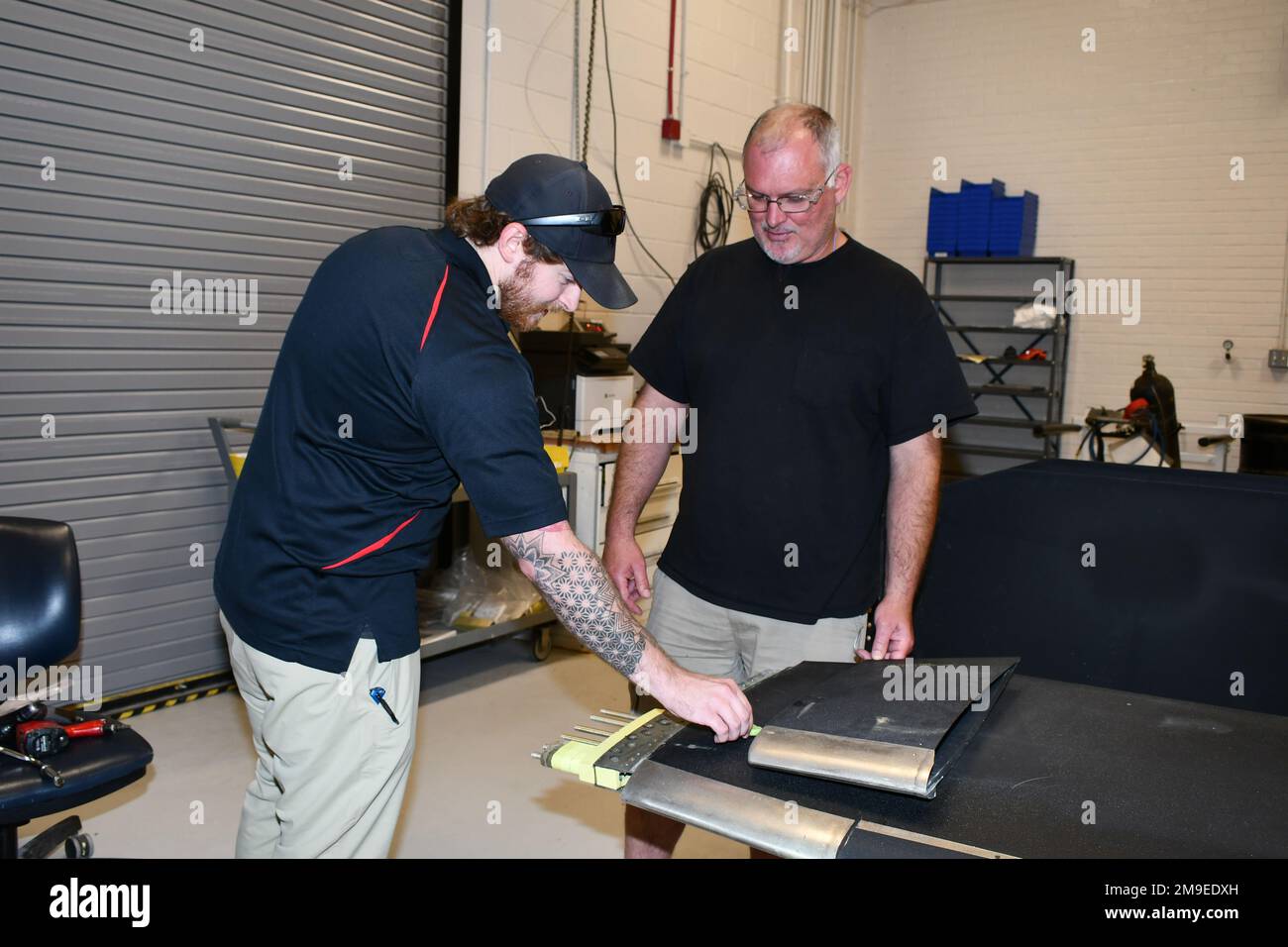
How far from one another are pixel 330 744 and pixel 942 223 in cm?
630

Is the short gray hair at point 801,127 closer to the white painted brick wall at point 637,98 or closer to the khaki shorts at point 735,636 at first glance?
the khaki shorts at point 735,636

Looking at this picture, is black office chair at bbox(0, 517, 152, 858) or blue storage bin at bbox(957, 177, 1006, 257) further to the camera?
blue storage bin at bbox(957, 177, 1006, 257)

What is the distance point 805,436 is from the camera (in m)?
2.09

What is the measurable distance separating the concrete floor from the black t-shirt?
3.23 feet

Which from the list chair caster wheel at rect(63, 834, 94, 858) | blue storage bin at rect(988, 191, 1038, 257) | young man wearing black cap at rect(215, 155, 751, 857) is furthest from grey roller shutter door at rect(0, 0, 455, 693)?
blue storage bin at rect(988, 191, 1038, 257)

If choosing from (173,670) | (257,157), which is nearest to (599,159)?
(257,157)

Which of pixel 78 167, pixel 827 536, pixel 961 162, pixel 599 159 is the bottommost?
pixel 827 536

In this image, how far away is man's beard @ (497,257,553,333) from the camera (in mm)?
1616

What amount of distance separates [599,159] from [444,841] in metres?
3.45

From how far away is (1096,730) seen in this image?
1.46 meters

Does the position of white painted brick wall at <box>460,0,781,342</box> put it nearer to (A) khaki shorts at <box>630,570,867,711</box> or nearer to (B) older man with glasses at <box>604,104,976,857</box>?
(B) older man with glasses at <box>604,104,976,857</box>

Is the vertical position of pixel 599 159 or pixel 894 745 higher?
pixel 599 159

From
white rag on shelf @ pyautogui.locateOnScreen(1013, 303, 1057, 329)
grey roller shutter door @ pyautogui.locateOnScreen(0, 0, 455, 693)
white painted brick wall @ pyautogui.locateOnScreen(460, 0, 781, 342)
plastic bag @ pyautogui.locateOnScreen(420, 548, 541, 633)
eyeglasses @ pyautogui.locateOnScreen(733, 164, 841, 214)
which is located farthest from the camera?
white rag on shelf @ pyautogui.locateOnScreen(1013, 303, 1057, 329)
